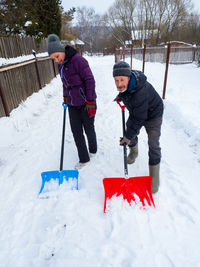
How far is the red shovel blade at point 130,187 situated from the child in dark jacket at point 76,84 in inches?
34.4

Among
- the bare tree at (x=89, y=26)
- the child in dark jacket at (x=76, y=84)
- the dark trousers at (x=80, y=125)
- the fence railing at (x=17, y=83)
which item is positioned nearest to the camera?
the child in dark jacket at (x=76, y=84)

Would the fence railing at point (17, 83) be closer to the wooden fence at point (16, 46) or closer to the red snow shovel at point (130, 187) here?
the wooden fence at point (16, 46)

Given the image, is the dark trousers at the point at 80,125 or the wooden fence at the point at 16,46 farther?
the wooden fence at the point at 16,46

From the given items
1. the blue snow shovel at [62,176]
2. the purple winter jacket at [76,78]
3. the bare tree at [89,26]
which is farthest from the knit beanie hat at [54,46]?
the bare tree at [89,26]

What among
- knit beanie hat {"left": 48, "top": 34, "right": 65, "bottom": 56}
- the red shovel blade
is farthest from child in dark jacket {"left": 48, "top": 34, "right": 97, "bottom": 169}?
the red shovel blade

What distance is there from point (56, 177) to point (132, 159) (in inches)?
47.6

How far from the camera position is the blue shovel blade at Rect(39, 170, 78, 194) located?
2.41 metres

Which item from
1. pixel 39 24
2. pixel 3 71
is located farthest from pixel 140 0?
pixel 3 71

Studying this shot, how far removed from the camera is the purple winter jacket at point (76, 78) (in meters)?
2.23

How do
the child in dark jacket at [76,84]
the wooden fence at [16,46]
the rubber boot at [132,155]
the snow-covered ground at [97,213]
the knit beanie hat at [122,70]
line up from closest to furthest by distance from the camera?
the snow-covered ground at [97,213]
the knit beanie hat at [122,70]
the child in dark jacket at [76,84]
the rubber boot at [132,155]
the wooden fence at [16,46]

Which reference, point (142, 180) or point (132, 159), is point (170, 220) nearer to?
point (142, 180)

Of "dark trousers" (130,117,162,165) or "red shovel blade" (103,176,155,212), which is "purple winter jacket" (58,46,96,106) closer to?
→ "dark trousers" (130,117,162,165)

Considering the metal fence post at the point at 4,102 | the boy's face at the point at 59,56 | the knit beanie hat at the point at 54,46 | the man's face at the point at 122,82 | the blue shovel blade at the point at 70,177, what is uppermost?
the knit beanie hat at the point at 54,46

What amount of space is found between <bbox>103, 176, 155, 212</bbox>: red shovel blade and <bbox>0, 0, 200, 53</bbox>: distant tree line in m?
10.00
